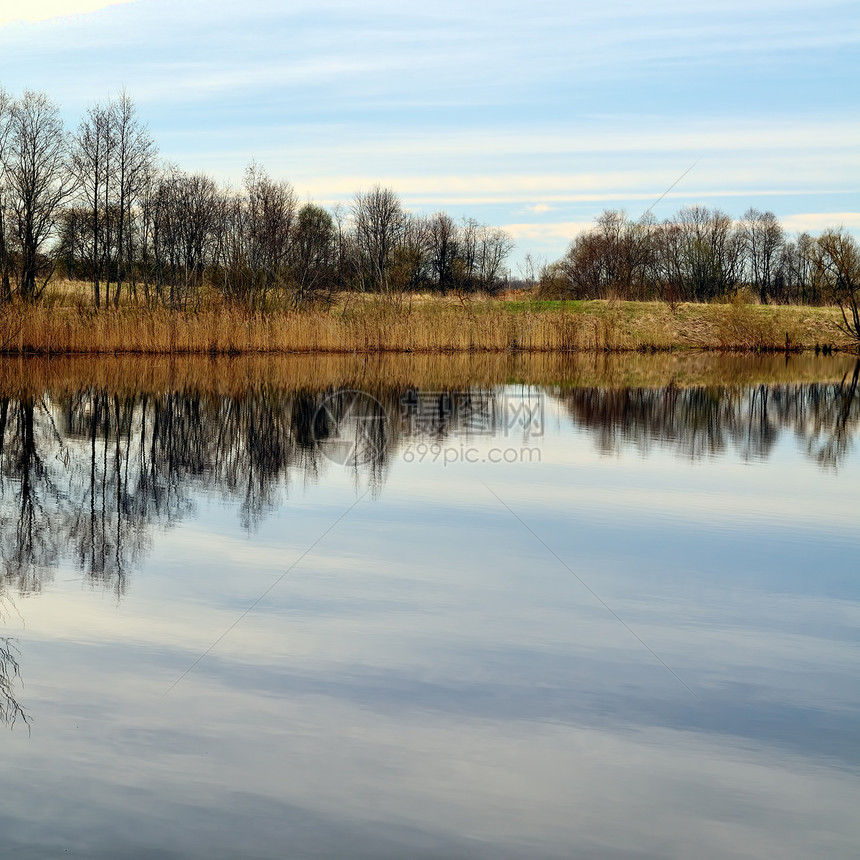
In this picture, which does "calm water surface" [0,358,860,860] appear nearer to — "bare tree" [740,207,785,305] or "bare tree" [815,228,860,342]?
"bare tree" [815,228,860,342]

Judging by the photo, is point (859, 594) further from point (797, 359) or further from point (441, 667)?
point (797, 359)

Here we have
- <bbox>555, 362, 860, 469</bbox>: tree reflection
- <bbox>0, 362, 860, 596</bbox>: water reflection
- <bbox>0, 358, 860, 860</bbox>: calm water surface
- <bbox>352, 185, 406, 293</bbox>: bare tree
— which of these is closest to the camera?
<bbox>0, 358, 860, 860</bbox>: calm water surface

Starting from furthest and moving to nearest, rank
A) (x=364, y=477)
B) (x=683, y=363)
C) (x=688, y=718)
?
1. (x=683, y=363)
2. (x=364, y=477)
3. (x=688, y=718)

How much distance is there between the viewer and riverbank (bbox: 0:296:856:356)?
27594 mm

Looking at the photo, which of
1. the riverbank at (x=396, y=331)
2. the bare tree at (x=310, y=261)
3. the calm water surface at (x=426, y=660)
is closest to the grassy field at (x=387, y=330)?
the riverbank at (x=396, y=331)

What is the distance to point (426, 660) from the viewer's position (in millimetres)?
4477

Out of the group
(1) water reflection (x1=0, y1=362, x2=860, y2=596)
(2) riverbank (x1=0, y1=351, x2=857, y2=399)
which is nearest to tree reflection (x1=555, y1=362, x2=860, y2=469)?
(1) water reflection (x1=0, y1=362, x2=860, y2=596)

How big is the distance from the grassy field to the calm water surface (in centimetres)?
1845

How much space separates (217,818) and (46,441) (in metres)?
9.14

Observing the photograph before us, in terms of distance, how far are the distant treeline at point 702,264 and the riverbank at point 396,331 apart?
249 cm

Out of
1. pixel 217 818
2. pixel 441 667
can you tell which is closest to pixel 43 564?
pixel 441 667

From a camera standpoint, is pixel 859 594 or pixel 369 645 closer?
pixel 369 645

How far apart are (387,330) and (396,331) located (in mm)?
330

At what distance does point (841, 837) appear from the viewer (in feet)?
10.1
